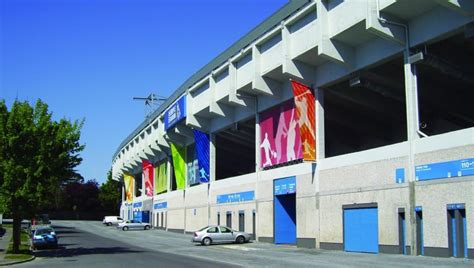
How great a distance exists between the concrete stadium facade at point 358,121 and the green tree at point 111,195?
7628 centimetres

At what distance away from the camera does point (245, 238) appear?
4088 centimetres

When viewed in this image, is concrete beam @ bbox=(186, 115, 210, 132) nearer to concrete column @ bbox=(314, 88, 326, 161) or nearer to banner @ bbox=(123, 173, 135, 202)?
concrete column @ bbox=(314, 88, 326, 161)

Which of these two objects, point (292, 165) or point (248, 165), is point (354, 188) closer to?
point (292, 165)

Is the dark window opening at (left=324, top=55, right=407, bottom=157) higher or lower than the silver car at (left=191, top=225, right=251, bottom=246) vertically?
higher

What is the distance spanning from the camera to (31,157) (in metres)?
31.7

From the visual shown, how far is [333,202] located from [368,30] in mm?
9828

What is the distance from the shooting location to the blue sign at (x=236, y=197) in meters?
42.7

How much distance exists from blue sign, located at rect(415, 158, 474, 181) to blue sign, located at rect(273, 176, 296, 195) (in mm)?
11676

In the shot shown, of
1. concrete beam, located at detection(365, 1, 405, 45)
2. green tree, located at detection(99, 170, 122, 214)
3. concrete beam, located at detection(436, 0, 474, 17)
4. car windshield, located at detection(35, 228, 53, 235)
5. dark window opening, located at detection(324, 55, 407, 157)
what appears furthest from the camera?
green tree, located at detection(99, 170, 122, 214)

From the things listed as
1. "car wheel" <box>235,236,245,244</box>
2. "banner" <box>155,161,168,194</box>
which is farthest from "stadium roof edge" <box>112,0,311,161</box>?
"car wheel" <box>235,236,245,244</box>

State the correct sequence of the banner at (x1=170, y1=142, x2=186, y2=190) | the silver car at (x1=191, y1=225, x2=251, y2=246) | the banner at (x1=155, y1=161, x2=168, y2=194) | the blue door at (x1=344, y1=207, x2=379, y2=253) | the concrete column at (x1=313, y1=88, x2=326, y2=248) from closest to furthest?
the blue door at (x1=344, y1=207, x2=379, y2=253)
the concrete column at (x1=313, y1=88, x2=326, y2=248)
the silver car at (x1=191, y1=225, x2=251, y2=246)
the banner at (x1=170, y1=142, x2=186, y2=190)
the banner at (x1=155, y1=161, x2=168, y2=194)

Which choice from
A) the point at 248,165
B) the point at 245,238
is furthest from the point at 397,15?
the point at 248,165

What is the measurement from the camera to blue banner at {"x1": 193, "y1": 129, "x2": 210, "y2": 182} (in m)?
50.9

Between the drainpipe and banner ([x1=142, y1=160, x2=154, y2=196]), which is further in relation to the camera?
banner ([x1=142, y1=160, x2=154, y2=196])
